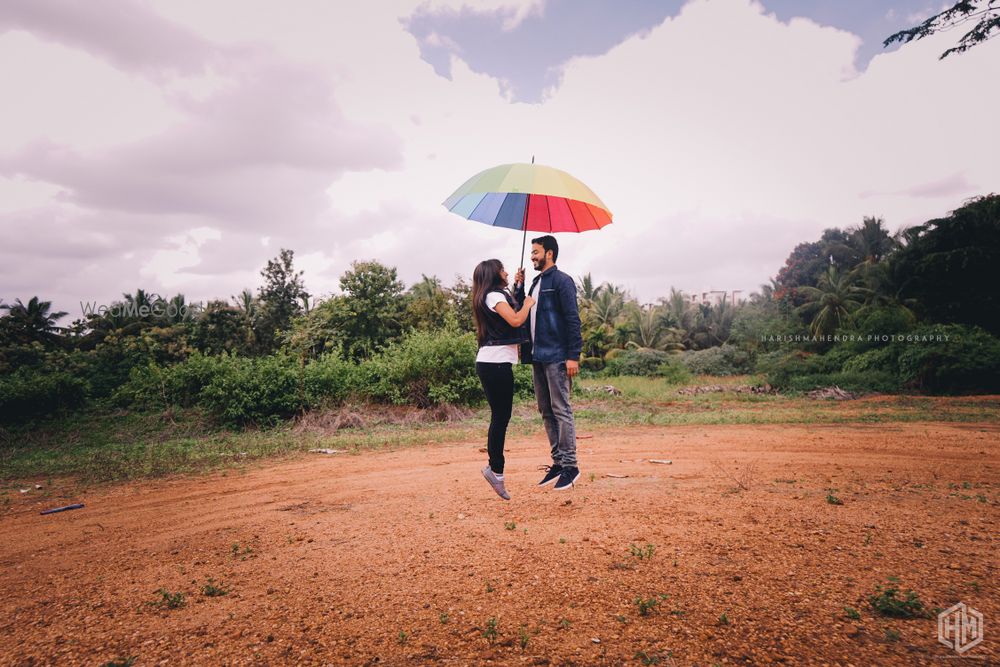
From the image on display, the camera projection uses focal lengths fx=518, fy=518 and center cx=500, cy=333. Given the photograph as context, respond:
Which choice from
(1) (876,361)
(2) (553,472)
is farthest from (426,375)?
(1) (876,361)

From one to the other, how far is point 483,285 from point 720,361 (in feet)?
92.1

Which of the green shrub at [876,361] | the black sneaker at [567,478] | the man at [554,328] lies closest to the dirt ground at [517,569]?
the black sneaker at [567,478]

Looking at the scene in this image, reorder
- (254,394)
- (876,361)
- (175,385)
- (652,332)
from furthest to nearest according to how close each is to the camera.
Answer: (652,332) → (876,361) → (175,385) → (254,394)

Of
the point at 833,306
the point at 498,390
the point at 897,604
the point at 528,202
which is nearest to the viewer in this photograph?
the point at 897,604

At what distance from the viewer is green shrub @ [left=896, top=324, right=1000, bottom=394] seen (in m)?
16.9

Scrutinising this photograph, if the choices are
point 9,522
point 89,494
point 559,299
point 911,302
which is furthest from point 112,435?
point 911,302

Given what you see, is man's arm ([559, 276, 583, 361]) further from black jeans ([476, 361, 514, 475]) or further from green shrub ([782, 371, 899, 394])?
green shrub ([782, 371, 899, 394])

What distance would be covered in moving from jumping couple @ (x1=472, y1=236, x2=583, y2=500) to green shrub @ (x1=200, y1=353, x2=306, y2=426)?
9302 mm

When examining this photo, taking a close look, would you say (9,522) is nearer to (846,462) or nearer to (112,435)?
(112,435)

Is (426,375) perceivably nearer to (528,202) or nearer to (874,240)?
(528,202)

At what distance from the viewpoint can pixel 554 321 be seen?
4691 mm

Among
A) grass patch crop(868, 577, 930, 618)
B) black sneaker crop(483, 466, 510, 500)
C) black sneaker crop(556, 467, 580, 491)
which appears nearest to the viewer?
grass patch crop(868, 577, 930, 618)

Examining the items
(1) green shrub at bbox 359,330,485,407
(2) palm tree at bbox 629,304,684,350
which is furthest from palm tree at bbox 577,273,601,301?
(1) green shrub at bbox 359,330,485,407

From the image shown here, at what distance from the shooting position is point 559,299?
4.69m
